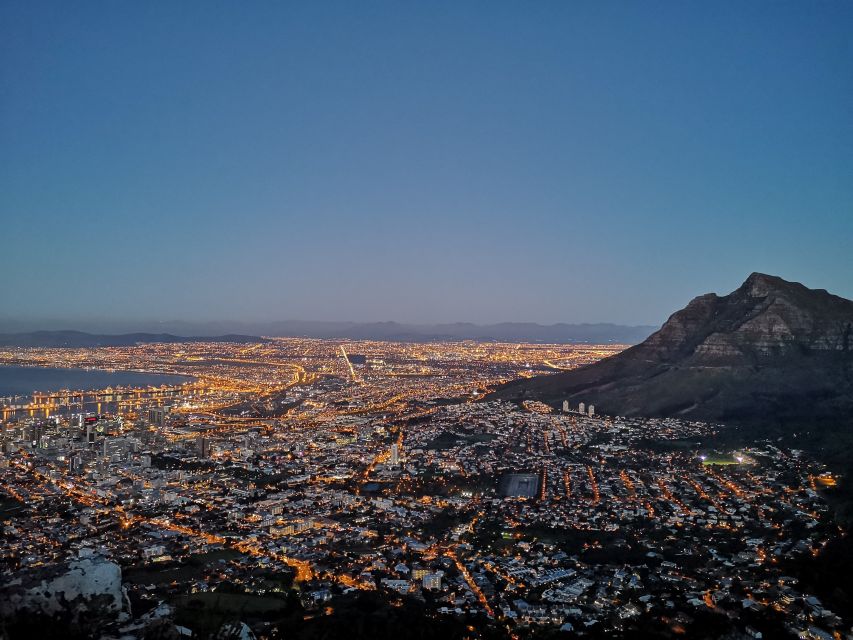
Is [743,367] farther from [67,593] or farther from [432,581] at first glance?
[67,593]

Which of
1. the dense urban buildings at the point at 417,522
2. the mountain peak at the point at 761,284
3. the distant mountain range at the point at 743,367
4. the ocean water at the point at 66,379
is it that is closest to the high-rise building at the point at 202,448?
the dense urban buildings at the point at 417,522

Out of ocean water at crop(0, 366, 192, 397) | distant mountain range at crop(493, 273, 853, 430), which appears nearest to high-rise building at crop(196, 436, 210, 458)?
distant mountain range at crop(493, 273, 853, 430)

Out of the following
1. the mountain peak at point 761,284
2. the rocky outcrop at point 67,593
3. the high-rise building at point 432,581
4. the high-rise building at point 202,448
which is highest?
the mountain peak at point 761,284

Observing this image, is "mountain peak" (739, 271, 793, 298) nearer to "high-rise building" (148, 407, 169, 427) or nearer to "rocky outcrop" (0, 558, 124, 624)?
"high-rise building" (148, 407, 169, 427)

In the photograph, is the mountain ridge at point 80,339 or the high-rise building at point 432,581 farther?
the mountain ridge at point 80,339

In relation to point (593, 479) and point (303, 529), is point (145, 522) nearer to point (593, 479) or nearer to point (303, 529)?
point (303, 529)

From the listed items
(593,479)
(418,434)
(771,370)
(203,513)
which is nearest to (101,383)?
(418,434)

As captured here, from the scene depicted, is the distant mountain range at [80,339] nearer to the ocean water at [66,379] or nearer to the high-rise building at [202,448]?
the ocean water at [66,379]
